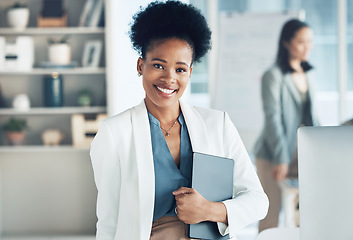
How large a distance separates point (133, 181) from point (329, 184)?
492 millimetres

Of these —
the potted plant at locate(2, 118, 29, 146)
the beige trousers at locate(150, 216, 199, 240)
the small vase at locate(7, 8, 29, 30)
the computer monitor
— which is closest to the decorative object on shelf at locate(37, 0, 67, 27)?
the small vase at locate(7, 8, 29, 30)

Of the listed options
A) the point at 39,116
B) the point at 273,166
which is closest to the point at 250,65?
the point at 273,166

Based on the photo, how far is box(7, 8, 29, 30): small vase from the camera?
373 cm

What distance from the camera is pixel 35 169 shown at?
4023mm

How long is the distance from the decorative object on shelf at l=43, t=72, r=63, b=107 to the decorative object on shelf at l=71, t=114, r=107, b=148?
20 centimetres

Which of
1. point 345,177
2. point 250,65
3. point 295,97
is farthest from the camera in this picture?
point 250,65

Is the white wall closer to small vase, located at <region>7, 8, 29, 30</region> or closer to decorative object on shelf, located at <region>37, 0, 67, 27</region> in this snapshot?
decorative object on shelf, located at <region>37, 0, 67, 27</region>

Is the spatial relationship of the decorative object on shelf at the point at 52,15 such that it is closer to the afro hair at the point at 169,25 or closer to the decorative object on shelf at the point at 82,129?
the decorative object on shelf at the point at 82,129

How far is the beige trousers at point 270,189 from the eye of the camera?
11.1ft

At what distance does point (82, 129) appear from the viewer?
3.76 m

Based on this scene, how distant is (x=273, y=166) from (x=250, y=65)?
40.4 inches

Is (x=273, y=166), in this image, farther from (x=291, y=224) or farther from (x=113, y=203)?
(x=113, y=203)

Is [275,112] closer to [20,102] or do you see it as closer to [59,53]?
[59,53]

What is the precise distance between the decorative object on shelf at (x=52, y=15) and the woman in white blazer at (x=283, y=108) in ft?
5.87
